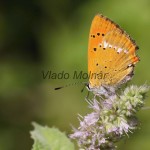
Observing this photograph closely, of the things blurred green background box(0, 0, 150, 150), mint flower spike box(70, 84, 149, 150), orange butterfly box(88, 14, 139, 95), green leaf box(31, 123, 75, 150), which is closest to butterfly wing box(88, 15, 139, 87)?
orange butterfly box(88, 14, 139, 95)

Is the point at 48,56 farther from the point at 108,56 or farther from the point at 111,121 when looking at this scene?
the point at 111,121

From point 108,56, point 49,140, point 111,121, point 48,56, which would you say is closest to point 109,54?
point 108,56

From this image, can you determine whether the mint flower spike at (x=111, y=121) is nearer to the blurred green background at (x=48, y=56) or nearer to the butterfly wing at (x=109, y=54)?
the butterfly wing at (x=109, y=54)

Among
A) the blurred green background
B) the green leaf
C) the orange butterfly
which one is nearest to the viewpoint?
the green leaf

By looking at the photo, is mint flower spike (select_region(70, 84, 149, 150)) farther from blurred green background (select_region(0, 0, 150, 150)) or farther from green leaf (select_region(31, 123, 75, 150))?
blurred green background (select_region(0, 0, 150, 150))

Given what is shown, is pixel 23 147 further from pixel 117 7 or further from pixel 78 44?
pixel 117 7
